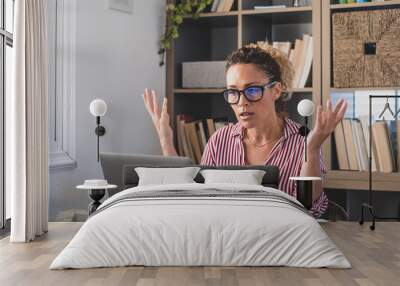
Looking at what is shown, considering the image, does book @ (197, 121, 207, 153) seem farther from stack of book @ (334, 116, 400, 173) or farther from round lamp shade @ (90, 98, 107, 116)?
stack of book @ (334, 116, 400, 173)

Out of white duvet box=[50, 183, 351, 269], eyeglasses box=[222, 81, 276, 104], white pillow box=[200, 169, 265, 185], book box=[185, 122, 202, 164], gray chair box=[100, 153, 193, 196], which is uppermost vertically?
eyeglasses box=[222, 81, 276, 104]

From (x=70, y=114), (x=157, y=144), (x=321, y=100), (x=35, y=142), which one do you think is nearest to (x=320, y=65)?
(x=321, y=100)

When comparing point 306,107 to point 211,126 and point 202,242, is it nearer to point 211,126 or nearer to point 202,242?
point 211,126

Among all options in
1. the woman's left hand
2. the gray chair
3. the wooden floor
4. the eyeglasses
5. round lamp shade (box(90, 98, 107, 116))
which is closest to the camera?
the wooden floor

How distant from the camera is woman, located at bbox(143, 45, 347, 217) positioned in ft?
17.7

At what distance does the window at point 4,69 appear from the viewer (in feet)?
15.7

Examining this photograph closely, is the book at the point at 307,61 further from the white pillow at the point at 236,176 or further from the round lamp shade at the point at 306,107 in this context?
the white pillow at the point at 236,176

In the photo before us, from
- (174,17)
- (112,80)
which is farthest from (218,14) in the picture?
(112,80)

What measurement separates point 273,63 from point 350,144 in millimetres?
931

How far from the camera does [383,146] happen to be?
17.9 feet

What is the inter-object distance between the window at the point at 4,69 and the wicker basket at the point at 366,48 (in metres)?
2.57

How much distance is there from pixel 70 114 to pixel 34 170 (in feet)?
3.00

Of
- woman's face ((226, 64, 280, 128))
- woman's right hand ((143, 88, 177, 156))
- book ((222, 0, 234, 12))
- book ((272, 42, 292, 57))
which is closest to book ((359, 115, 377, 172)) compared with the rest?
woman's face ((226, 64, 280, 128))

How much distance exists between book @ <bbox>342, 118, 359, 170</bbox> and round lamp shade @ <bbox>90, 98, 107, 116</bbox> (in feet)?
6.42
